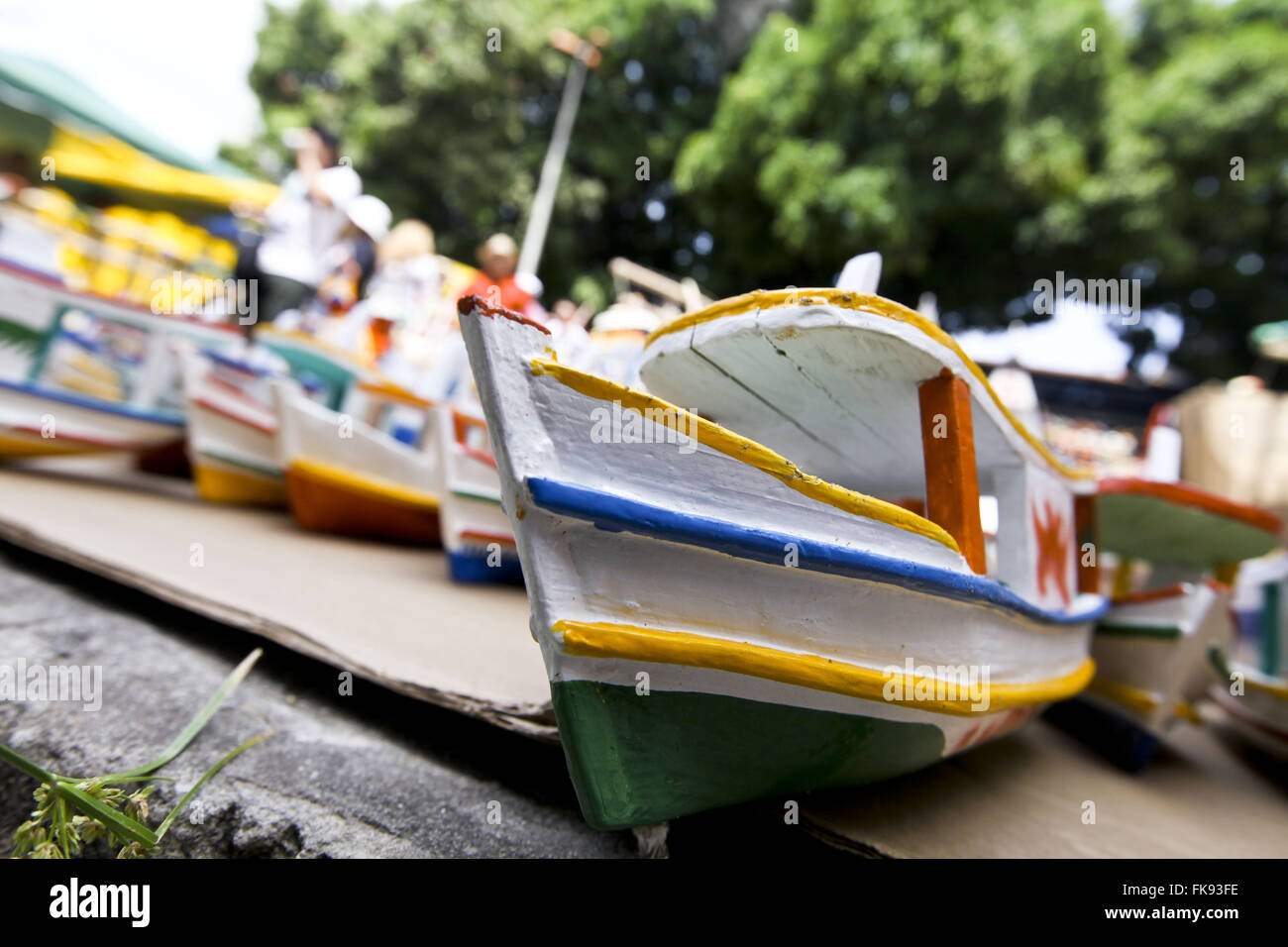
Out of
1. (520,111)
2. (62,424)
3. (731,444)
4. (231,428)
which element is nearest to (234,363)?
(231,428)

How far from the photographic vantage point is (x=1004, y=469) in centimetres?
199

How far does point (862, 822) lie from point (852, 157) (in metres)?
9.95

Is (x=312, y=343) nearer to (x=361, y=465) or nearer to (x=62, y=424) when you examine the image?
(x=361, y=465)

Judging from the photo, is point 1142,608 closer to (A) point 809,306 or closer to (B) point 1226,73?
(A) point 809,306

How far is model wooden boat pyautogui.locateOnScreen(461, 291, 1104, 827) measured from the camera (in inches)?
43.6

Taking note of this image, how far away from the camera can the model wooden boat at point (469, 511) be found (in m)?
3.21

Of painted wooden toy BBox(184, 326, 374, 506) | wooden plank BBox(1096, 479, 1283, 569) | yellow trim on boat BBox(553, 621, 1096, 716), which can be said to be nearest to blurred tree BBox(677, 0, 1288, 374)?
wooden plank BBox(1096, 479, 1283, 569)

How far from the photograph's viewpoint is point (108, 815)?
124cm

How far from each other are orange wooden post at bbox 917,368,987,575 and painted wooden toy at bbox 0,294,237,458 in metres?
4.11

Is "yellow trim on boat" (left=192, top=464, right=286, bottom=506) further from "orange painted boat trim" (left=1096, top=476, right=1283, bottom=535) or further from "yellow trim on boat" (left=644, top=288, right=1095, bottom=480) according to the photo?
"orange painted boat trim" (left=1096, top=476, right=1283, bottom=535)

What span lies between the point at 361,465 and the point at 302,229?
5.66ft

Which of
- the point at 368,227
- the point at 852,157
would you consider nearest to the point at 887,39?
the point at 852,157

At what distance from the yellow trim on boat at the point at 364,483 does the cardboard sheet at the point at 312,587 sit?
31 cm
